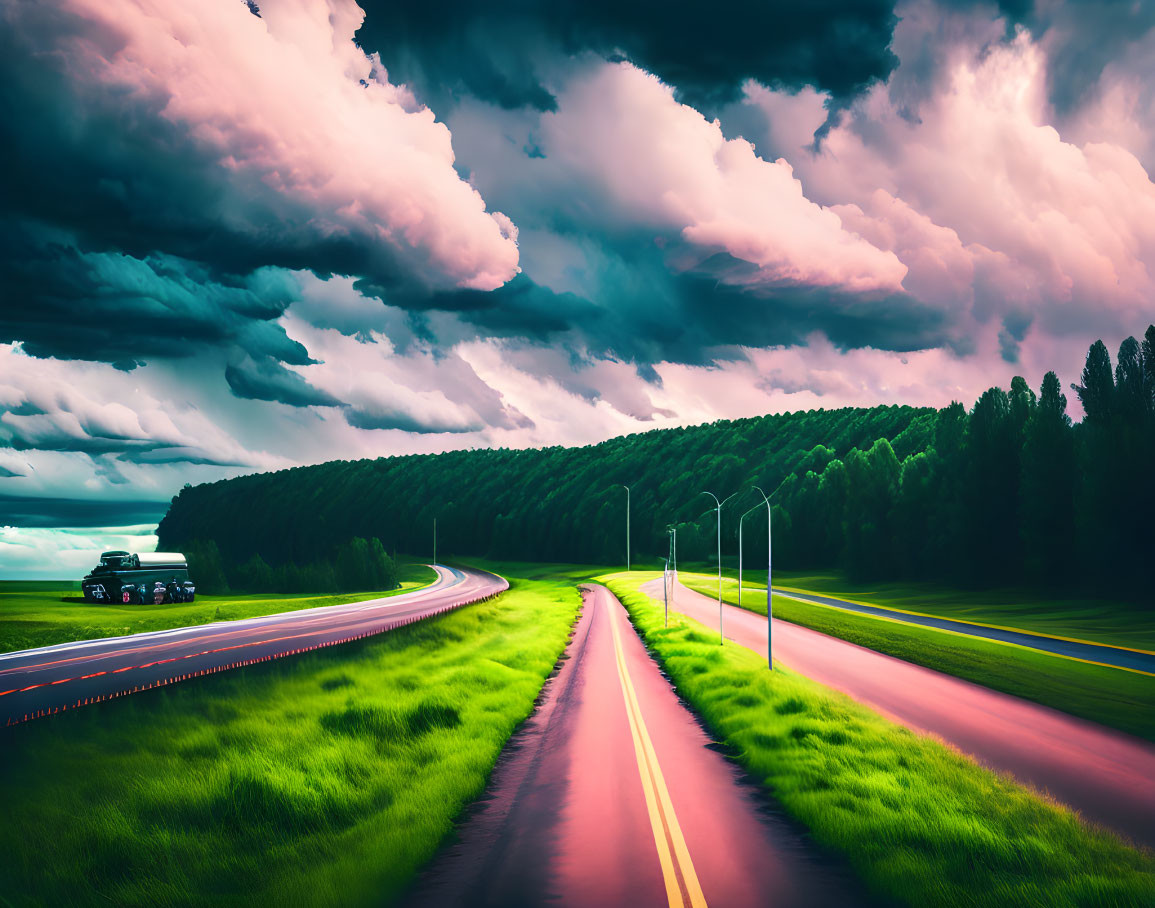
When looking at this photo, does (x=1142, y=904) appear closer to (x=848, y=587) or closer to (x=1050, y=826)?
(x=1050, y=826)

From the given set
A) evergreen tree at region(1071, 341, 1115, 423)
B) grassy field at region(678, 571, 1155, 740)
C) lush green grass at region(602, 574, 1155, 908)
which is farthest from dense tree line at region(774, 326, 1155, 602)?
lush green grass at region(602, 574, 1155, 908)

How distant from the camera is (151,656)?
1137 inches

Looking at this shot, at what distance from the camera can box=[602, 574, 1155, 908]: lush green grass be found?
876cm

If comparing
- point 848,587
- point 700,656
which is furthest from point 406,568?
point 700,656

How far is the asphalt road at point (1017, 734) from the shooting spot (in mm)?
13562

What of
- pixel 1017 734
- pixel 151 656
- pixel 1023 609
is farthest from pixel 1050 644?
pixel 151 656

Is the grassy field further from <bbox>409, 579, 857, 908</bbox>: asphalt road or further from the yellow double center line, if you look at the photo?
the yellow double center line

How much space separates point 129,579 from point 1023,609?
6948 cm

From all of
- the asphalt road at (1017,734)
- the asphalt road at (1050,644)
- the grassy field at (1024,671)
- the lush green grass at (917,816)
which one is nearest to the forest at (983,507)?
the grassy field at (1024,671)

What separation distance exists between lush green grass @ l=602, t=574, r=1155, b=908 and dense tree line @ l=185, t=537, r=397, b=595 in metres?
92.7

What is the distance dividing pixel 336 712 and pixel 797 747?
32.6 feet

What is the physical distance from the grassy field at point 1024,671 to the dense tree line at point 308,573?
73.9 m

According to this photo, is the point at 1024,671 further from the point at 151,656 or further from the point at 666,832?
the point at 151,656

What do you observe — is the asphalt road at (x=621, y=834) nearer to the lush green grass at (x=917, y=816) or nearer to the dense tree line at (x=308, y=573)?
the lush green grass at (x=917, y=816)
